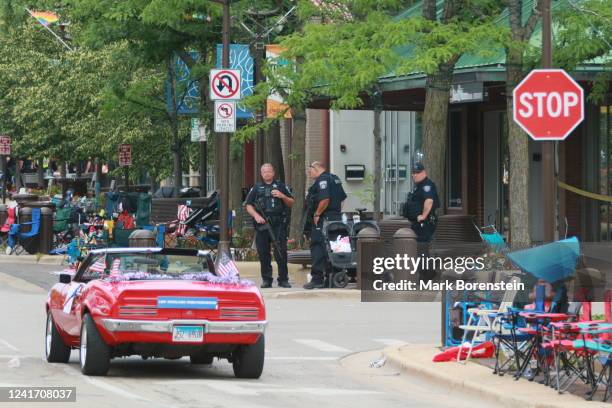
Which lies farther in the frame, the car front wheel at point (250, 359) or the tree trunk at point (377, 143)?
the tree trunk at point (377, 143)

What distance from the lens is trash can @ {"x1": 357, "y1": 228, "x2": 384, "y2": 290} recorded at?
2345 centimetres

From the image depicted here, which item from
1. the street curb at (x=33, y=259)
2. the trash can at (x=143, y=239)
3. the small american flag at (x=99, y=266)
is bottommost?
the street curb at (x=33, y=259)

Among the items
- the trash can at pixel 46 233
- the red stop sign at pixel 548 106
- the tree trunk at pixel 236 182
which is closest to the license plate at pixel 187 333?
the red stop sign at pixel 548 106

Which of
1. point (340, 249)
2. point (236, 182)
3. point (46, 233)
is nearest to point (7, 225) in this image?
point (46, 233)

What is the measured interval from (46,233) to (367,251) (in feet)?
41.7

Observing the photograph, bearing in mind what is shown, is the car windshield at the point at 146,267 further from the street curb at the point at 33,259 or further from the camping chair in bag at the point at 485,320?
the street curb at the point at 33,259

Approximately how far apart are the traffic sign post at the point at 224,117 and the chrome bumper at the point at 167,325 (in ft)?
45.4

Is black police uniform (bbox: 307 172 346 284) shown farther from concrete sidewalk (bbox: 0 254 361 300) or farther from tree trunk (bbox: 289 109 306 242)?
tree trunk (bbox: 289 109 306 242)

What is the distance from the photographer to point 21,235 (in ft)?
112

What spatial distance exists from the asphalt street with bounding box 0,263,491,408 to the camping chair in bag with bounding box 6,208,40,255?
11.9 meters

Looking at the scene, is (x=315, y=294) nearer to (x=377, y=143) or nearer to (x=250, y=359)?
(x=377, y=143)

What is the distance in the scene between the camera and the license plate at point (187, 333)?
43.3ft

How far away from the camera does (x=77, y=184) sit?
58531 millimetres

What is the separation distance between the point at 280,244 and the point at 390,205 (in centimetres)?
2080
